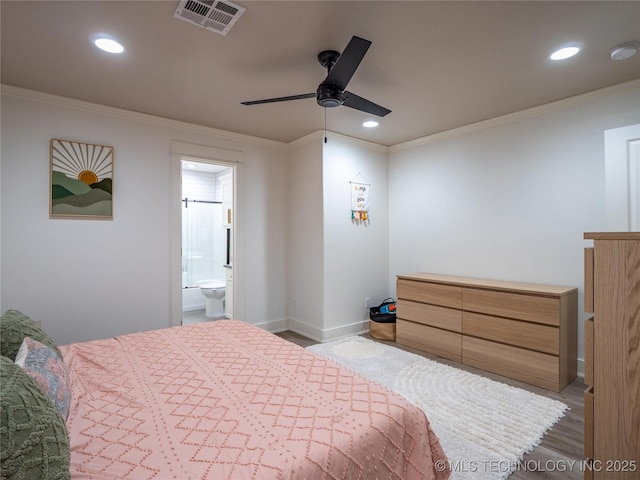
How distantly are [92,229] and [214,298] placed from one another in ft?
8.00

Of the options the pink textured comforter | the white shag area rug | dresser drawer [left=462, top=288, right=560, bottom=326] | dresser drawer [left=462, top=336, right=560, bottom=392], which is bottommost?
the white shag area rug

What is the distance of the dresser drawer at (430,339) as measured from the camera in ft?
11.2

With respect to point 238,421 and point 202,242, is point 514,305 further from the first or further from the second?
point 202,242

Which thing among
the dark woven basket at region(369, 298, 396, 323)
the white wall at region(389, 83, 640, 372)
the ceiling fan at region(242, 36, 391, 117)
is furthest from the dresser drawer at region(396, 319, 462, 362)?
the ceiling fan at region(242, 36, 391, 117)

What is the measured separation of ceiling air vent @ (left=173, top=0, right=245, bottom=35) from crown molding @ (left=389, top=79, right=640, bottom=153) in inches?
114

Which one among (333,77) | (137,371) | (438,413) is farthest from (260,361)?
(333,77)

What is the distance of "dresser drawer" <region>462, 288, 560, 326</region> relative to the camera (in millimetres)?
2760

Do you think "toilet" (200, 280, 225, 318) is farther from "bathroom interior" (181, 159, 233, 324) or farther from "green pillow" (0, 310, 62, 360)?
"green pillow" (0, 310, 62, 360)

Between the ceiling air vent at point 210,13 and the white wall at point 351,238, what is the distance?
7.11 ft

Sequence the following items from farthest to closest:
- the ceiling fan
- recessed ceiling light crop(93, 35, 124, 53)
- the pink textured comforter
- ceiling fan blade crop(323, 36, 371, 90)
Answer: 1. recessed ceiling light crop(93, 35, 124, 53)
2. the ceiling fan
3. ceiling fan blade crop(323, 36, 371, 90)
4. the pink textured comforter

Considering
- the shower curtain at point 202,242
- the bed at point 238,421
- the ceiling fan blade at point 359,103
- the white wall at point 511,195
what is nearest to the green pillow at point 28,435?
the bed at point 238,421

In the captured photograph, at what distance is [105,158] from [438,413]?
3731 millimetres

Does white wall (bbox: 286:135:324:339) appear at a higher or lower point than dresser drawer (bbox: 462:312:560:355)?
higher

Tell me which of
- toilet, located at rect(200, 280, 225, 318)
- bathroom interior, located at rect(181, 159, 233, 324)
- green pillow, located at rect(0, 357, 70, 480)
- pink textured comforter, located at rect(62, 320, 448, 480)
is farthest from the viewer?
bathroom interior, located at rect(181, 159, 233, 324)
